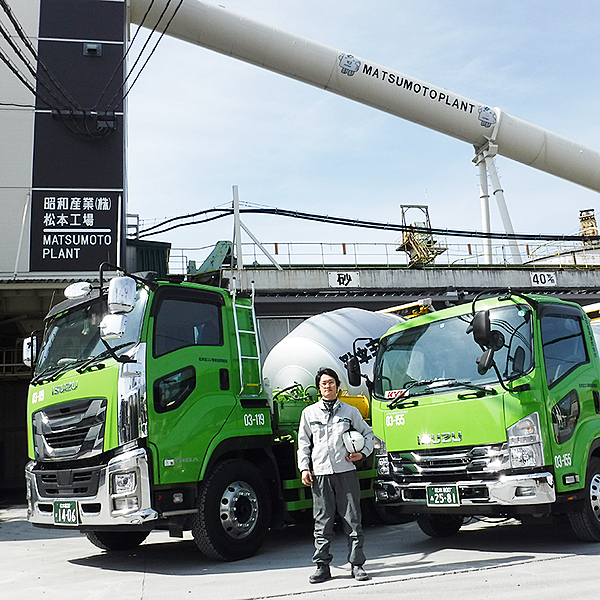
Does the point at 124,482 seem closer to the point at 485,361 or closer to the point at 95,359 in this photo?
the point at 95,359

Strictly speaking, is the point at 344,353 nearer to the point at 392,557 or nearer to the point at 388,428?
the point at 388,428

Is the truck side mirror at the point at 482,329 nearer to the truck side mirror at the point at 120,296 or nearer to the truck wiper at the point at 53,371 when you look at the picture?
the truck side mirror at the point at 120,296

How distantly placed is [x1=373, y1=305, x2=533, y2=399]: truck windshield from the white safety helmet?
145cm

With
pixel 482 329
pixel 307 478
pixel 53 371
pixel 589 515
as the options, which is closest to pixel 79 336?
pixel 53 371

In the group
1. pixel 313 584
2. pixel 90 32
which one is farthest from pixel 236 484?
pixel 90 32

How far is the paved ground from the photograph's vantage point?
539cm

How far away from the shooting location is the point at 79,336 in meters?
7.57

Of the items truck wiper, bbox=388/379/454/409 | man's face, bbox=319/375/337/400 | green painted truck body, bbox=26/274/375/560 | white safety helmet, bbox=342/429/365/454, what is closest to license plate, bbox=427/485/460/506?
truck wiper, bbox=388/379/454/409

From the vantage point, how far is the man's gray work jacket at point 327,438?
605cm

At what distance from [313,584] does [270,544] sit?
274 cm

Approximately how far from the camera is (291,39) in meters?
25.2

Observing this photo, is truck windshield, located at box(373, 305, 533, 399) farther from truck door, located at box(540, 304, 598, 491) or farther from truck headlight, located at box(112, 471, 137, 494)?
truck headlight, located at box(112, 471, 137, 494)

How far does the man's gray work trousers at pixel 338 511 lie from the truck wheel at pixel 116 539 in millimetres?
3100

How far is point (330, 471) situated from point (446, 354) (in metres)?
2.17
